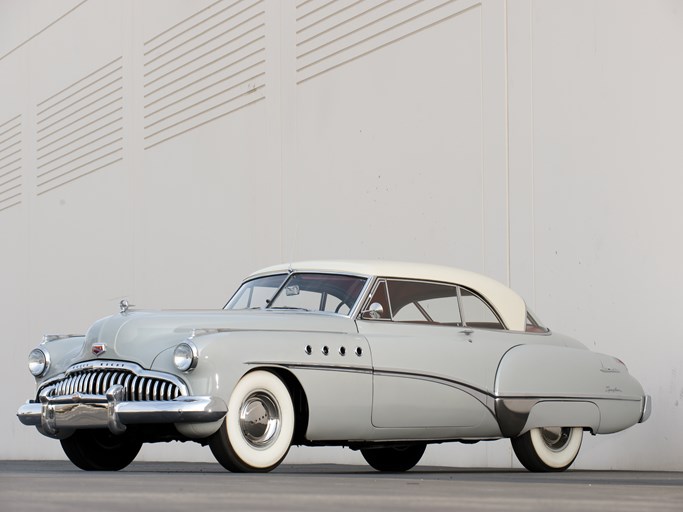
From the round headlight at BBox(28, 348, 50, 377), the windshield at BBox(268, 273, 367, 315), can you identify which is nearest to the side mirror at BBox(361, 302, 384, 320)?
the windshield at BBox(268, 273, 367, 315)

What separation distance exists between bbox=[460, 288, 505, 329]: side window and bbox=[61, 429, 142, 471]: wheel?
2462 mm

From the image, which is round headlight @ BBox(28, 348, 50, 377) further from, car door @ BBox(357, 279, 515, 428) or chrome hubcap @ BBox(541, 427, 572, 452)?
chrome hubcap @ BBox(541, 427, 572, 452)

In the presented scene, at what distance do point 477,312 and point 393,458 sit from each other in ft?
5.57

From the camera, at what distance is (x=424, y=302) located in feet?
27.1

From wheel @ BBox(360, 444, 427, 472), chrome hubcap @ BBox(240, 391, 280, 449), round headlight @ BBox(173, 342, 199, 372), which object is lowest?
wheel @ BBox(360, 444, 427, 472)

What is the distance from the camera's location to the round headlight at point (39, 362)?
804 centimetres

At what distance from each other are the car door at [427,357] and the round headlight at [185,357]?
4.26 ft

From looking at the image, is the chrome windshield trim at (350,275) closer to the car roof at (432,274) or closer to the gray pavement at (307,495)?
the car roof at (432,274)

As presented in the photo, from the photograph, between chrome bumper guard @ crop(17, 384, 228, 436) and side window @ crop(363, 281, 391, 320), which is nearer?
chrome bumper guard @ crop(17, 384, 228, 436)

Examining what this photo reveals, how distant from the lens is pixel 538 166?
10727mm

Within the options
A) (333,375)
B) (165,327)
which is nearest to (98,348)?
(165,327)

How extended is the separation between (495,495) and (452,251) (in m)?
6.66

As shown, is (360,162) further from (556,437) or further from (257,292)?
(556,437)

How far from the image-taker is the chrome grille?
6.88 metres
